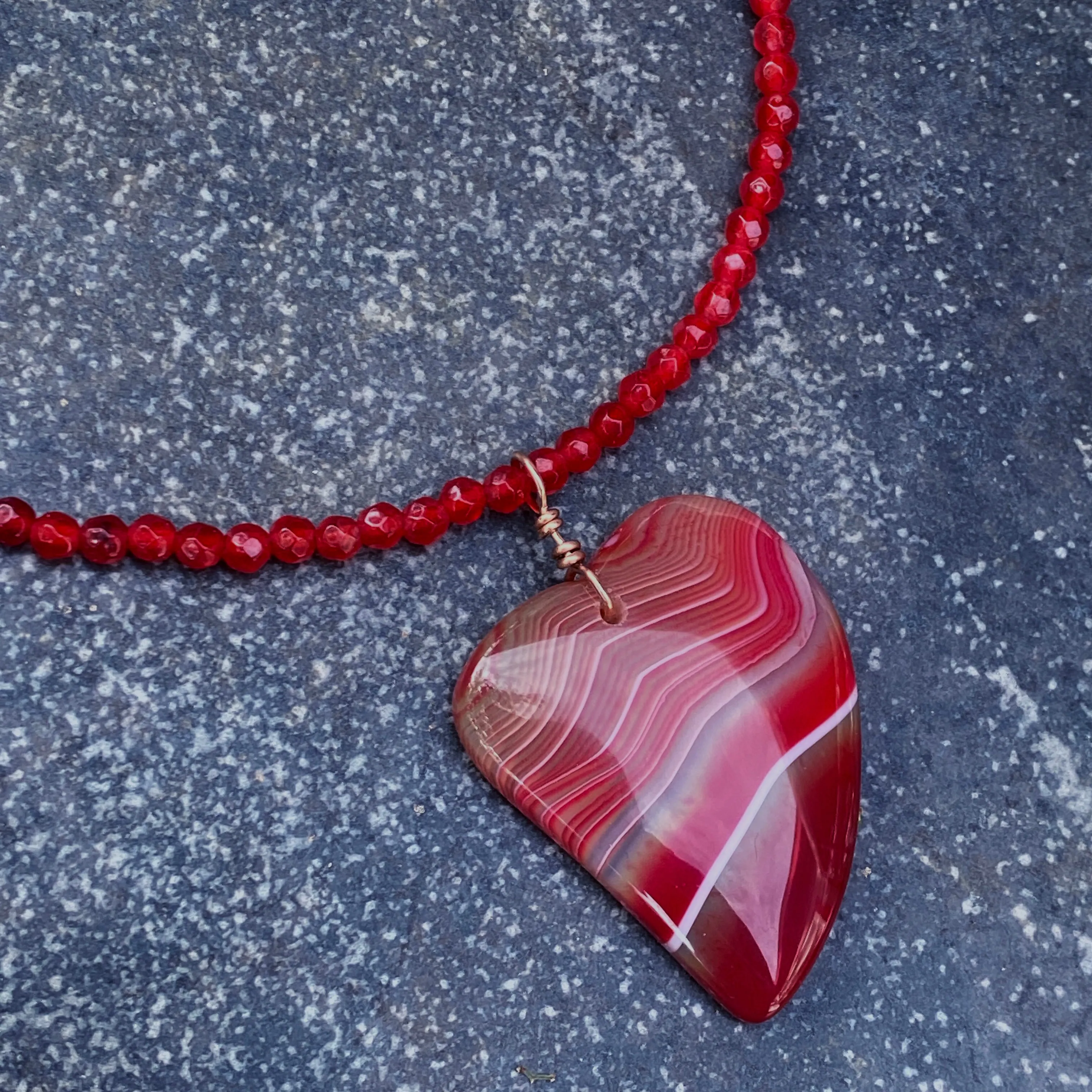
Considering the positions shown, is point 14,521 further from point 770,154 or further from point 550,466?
point 770,154

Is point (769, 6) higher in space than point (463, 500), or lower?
higher

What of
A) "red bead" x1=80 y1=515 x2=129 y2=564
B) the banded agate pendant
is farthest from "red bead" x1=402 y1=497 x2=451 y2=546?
A: "red bead" x1=80 y1=515 x2=129 y2=564

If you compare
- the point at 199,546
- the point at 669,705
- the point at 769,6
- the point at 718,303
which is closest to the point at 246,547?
the point at 199,546

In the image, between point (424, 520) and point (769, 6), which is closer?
point (424, 520)

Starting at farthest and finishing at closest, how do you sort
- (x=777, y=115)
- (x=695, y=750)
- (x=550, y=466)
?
(x=777, y=115) → (x=550, y=466) → (x=695, y=750)

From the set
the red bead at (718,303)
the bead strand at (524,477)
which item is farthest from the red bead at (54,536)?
the red bead at (718,303)

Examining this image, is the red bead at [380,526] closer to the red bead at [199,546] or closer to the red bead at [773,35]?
the red bead at [199,546]

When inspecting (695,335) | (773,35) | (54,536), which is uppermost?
(773,35)

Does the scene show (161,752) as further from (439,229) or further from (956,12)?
(956,12)
